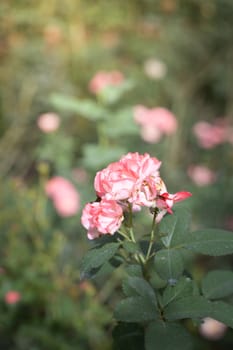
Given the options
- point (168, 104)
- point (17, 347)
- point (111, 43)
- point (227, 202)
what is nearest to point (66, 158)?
point (227, 202)

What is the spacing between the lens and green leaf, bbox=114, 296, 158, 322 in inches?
24.7

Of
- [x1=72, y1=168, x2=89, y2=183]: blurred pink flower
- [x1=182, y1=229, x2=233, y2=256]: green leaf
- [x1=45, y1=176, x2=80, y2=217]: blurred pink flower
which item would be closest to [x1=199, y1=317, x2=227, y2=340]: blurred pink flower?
[x1=45, y1=176, x2=80, y2=217]: blurred pink flower

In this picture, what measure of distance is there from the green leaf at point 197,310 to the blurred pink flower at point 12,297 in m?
0.99

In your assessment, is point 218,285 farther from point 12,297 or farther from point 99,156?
point 99,156

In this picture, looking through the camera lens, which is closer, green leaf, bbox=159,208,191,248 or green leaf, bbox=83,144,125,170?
green leaf, bbox=159,208,191,248

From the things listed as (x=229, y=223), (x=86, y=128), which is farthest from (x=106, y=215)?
(x=86, y=128)

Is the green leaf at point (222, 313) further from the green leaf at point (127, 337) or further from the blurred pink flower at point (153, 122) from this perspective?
the blurred pink flower at point (153, 122)

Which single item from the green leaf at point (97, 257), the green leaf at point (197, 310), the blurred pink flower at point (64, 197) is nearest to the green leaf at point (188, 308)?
the green leaf at point (197, 310)

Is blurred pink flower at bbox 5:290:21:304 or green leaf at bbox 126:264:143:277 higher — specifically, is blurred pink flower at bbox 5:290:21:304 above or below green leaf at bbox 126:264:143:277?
below

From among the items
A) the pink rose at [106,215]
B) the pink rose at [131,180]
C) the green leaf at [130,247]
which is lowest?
the green leaf at [130,247]

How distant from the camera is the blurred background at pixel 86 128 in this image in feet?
5.47

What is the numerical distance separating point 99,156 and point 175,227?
4.02 ft

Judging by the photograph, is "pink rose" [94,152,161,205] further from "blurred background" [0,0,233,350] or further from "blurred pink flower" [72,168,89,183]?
"blurred pink flower" [72,168,89,183]

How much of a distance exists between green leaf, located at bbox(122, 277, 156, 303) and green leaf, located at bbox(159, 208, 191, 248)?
6 centimetres
